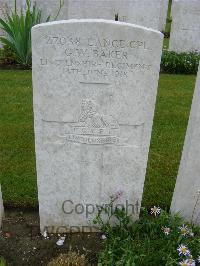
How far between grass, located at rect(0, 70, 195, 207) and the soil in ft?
0.93

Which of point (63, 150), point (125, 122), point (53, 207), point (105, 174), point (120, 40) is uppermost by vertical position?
point (120, 40)

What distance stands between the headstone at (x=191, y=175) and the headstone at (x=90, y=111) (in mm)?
320

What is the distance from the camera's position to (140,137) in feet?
9.01

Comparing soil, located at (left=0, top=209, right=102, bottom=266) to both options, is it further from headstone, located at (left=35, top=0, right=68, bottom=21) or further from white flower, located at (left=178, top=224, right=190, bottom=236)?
headstone, located at (left=35, top=0, right=68, bottom=21)

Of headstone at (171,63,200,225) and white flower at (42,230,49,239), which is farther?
white flower at (42,230,49,239)

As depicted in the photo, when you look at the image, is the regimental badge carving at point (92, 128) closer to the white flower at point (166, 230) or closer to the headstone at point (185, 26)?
the white flower at point (166, 230)

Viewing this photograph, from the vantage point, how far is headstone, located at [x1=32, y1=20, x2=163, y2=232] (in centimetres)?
241

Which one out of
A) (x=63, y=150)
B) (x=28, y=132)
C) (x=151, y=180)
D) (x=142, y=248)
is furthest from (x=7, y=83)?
(x=142, y=248)

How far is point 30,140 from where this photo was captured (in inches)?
183

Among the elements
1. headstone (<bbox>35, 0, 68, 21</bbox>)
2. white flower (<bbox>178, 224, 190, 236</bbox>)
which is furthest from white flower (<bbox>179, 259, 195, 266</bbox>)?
headstone (<bbox>35, 0, 68, 21</bbox>)

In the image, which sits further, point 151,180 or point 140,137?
point 151,180

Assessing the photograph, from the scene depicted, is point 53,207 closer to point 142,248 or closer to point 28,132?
point 142,248

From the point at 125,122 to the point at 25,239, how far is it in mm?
1317

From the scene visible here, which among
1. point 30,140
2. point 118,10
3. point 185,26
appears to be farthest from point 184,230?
point 118,10
